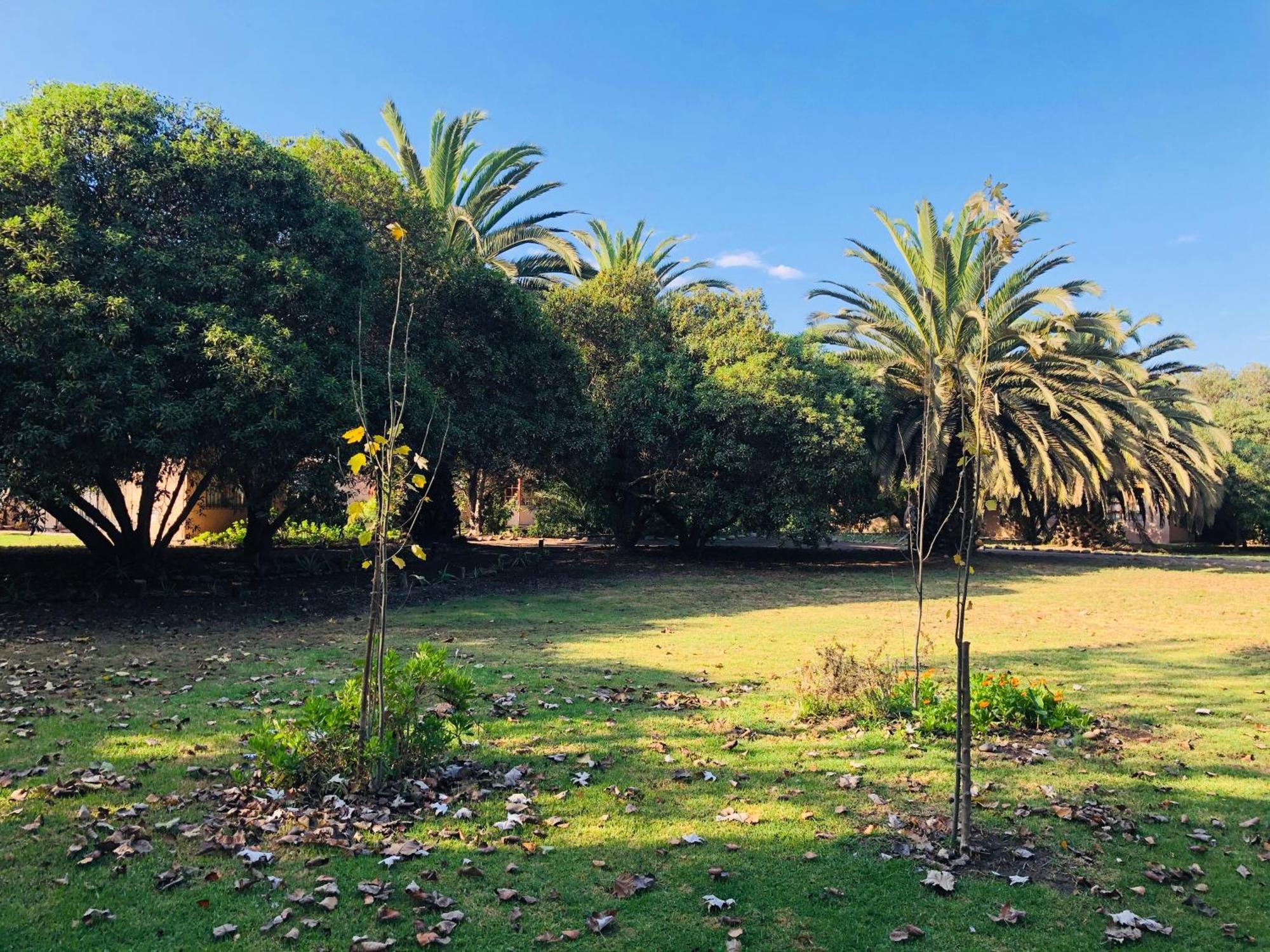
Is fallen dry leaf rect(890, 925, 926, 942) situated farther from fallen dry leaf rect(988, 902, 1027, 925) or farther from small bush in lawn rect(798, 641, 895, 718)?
small bush in lawn rect(798, 641, 895, 718)

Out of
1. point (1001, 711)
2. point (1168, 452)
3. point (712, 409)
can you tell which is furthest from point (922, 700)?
point (1168, 452)

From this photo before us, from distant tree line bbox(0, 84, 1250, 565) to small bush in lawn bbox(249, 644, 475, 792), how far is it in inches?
118

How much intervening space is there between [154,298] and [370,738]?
8431 mm

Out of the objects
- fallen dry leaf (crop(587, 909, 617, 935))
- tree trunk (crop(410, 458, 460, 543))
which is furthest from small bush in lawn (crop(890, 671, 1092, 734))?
tree trunk (crop(410, 458, 460, 543))

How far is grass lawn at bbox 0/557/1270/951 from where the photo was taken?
10.6ft

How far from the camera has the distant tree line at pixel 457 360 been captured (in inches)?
393

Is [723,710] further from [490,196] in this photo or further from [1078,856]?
[490,196]

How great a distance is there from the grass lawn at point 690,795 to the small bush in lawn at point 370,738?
48 centimetres

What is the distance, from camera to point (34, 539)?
853 inches

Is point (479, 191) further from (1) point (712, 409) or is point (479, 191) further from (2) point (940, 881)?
(2) point (940, 881)

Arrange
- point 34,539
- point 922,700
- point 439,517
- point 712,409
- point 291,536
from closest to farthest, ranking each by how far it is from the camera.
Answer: point 922,700
point 712,409
point 439,517
point 291,536
point 34,539

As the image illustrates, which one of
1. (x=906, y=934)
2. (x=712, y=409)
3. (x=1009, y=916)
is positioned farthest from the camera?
(x=712, y=409)

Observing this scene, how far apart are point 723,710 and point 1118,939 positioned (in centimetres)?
344

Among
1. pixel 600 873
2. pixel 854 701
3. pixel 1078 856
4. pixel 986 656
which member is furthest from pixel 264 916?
pixel 986 656
